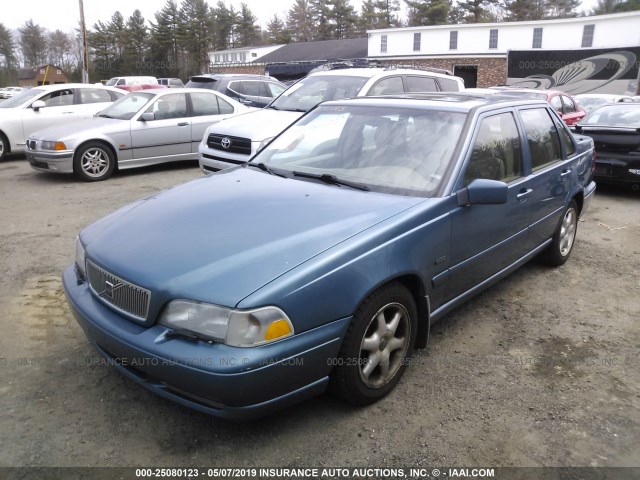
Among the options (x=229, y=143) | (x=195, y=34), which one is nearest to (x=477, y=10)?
→ (x=195, y=34)

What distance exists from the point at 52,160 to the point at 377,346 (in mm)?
7671

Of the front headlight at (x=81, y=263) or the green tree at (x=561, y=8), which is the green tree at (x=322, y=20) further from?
the front headlight at (x=81, y=263)

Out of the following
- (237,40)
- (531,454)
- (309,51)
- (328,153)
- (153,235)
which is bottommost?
(531,454)

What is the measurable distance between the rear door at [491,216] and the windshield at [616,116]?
576 cm

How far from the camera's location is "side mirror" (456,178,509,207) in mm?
3242

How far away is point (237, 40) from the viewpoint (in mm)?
83062

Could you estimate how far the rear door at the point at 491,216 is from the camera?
3383mm

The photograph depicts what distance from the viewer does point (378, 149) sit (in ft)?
11.9

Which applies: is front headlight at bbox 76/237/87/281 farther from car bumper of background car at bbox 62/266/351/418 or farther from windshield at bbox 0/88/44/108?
windshield at bbox 0/88/44/108

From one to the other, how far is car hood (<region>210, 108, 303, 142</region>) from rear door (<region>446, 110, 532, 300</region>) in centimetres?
381

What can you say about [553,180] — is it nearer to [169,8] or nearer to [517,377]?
[517,377]

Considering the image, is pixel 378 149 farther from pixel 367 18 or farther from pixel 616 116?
pixel 367 18

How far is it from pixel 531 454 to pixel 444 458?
1.48 feet

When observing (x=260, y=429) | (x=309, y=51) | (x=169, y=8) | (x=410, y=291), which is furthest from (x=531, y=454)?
(x=169, y=8)
